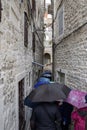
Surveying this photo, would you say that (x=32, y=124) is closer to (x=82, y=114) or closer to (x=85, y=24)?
(x=82, y=114)

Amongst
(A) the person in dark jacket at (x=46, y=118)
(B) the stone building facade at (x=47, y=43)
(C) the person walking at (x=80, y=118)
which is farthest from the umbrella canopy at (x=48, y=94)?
(B) the stone building facade at (x=47, y=43)

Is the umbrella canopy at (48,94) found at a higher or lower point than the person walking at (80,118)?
higher

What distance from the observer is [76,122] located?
479 centimetres

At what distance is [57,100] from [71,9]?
453 cm

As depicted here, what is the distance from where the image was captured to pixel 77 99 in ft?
16.4

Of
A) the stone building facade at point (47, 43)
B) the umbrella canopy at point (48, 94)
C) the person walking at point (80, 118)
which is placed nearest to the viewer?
the person walking at point (80, 118)

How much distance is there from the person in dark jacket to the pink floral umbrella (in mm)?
463

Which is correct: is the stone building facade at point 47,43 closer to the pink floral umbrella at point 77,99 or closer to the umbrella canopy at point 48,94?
the pink floral umbrella at point 77,99

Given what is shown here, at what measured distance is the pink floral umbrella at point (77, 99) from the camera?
190 inches

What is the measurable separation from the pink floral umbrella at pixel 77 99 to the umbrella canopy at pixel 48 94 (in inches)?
8.9

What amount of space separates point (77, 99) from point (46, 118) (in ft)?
2.58

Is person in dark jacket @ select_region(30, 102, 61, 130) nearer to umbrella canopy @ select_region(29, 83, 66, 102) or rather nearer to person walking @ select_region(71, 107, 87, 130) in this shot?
umbrella canopy @ select_region(29, 83, 66, 102)

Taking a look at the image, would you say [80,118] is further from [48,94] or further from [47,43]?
[47,43]

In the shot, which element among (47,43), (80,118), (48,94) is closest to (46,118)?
(48,94)
